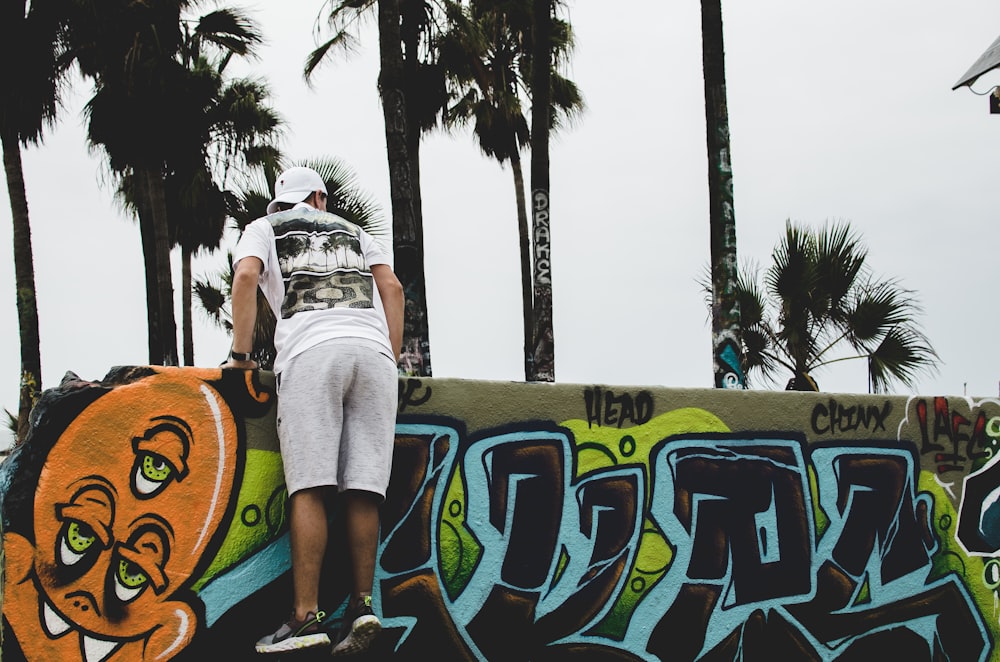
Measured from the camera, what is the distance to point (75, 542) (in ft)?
12.9

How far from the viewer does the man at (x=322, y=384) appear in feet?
13.0

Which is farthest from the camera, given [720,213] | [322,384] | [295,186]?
[720,213]

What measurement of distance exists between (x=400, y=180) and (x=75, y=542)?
7.81 meters

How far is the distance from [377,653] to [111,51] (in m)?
14.8

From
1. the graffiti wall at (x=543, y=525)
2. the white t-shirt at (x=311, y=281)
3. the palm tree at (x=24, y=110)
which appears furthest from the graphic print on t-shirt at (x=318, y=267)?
the palm tree at (x=24, y=110)

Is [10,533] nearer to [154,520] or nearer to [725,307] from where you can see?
[154,520]

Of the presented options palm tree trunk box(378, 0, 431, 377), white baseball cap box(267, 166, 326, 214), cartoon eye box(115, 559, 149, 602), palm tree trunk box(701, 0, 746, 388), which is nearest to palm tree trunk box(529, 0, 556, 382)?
palm tree trunk box(378, 0, 431, 377)

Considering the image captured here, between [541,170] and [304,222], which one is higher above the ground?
[541,170]

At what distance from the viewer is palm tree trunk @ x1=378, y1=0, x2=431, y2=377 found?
11.1 meters

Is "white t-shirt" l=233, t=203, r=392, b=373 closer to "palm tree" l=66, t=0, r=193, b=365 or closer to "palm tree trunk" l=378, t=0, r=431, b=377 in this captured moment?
"palm tree trunk" l=378, t=0, r=431, b=377

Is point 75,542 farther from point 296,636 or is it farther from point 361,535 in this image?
point 361,535

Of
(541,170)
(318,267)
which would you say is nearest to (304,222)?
(318,267)

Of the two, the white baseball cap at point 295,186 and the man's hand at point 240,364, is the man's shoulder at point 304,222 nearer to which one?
the white baseball cap at point 295,186

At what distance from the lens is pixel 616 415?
16.6 ft
